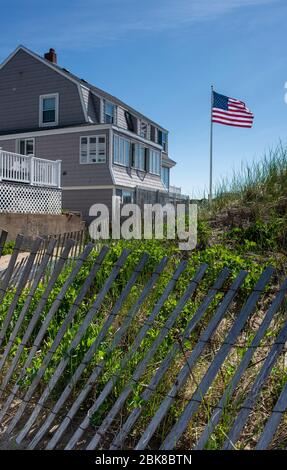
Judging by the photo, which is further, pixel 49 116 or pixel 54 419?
pixel 49 116

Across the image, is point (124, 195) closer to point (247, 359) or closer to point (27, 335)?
point (27, 335)

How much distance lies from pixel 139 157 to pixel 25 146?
7374 millimetres

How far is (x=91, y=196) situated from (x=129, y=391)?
71.9 ft

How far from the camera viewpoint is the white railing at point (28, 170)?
1627 cm

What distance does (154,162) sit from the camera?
3064 cm

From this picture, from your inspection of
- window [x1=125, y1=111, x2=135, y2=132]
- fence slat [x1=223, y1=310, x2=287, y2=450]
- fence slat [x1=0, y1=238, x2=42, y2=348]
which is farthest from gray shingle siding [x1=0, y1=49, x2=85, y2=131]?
fence slat [x1=223, y1=310, x2=287, y2=450]

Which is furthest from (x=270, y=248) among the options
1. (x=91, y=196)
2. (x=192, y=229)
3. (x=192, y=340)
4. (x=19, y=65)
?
(x=19, y=65)

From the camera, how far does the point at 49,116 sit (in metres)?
25.6

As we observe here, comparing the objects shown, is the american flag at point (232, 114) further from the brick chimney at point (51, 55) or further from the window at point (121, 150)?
the brick chimney at point (51, 55)

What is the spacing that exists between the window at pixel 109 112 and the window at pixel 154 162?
4.13 metres

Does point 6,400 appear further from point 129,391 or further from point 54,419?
point 129,391

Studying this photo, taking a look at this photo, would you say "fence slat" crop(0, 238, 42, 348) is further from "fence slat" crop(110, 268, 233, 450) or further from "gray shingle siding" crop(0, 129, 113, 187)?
"gray shingle siding" crop(0, 129, 113, 187)

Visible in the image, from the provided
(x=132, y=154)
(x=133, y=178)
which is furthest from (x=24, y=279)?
(x=132, y=154)

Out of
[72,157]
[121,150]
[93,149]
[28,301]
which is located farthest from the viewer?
[121,150]
